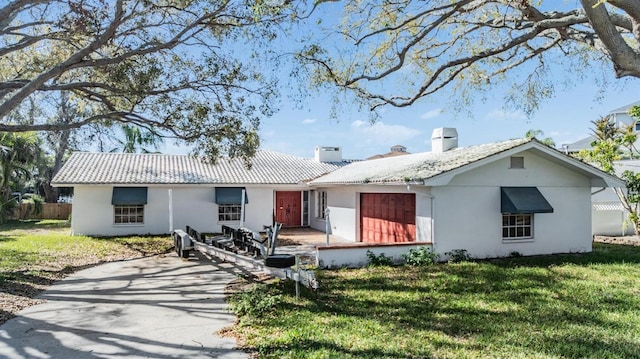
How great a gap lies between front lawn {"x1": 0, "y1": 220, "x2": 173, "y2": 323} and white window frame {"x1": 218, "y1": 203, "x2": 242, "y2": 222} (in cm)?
344

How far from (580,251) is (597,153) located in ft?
20.2

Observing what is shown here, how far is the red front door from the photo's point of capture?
24656 mm

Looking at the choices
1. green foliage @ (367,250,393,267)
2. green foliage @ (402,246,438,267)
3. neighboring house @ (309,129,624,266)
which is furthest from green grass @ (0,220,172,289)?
green foliage @ (402,246,438,267)

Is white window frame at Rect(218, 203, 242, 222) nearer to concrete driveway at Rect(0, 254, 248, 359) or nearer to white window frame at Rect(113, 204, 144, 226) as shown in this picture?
white window frame at Rect(113, 204, 144, 226)

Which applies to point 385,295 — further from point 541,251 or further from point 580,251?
point 580,251

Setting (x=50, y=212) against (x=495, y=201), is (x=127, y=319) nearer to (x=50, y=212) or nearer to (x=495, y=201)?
(x=495, y=201)

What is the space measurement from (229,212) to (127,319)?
15.1 meters

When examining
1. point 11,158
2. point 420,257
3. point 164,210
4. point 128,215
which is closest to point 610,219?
Result: point 420,257

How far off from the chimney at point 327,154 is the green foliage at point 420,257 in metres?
17.0

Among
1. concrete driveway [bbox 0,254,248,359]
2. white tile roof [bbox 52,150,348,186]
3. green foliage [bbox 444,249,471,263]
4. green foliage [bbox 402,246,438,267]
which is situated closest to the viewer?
concrete driveway [bbox 0,254,248,359]

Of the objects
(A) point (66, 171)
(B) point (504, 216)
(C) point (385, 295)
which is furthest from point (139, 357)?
(A) point (66, 171)

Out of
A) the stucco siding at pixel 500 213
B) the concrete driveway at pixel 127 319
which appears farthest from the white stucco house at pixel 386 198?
the concrete driveway at pixel 127 319

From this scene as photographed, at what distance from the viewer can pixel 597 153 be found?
18734 millimetres

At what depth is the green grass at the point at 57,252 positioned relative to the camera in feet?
38.2
